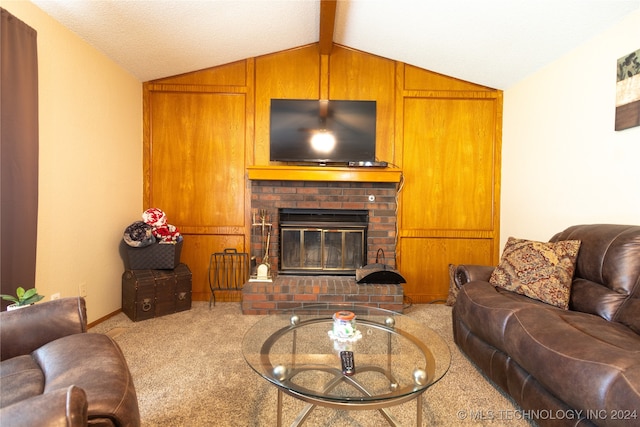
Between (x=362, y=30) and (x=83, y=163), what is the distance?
262 centimetres

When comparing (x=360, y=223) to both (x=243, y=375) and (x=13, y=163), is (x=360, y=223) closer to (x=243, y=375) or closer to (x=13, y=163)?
(x=243, y=375)

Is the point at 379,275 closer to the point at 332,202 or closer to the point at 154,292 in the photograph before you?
the point at 332,202

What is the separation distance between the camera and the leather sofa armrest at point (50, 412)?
0.64 meters

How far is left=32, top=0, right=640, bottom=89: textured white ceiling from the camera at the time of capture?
→ 2.09m

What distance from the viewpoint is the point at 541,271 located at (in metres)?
1.85

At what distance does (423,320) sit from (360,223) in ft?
3.55

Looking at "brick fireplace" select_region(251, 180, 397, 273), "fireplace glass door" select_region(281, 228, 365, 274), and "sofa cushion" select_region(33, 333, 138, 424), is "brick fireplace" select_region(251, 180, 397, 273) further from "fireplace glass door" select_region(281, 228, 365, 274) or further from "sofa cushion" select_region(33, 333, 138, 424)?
"sofa cushion" select_region(33, 333, 138, 424)

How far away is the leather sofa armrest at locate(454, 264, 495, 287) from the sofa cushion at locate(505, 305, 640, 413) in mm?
567

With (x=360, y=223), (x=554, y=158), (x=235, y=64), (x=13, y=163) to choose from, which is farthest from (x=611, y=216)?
(x=13, y=163)

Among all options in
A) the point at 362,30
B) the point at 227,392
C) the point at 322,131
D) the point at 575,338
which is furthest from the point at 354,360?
the point at 362,30

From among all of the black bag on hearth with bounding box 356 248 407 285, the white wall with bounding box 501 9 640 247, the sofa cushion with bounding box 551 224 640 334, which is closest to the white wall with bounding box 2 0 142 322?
the black bag on hearth with bounding box 356 248 407 285

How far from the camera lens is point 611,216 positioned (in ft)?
6.72

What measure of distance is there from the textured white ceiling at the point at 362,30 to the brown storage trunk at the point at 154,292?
1932 mm

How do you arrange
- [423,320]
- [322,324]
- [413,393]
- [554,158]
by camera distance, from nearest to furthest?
1. [413,393]
2. [322,324]
3. [554,158]
4. [423,320]
